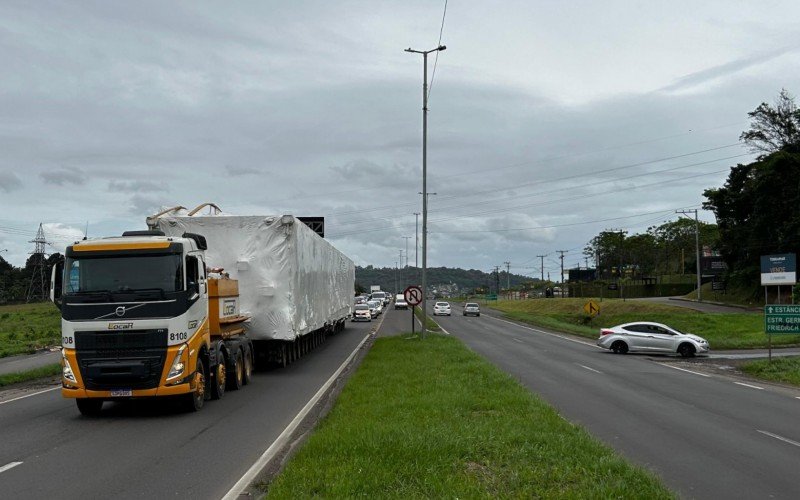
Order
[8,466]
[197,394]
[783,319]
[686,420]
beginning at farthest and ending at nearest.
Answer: [783,319], [197,394], [686,420], [8,466]

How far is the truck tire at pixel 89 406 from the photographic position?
12430mm

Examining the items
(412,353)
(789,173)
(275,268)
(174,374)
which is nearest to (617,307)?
(789,173)

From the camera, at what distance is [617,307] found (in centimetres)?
6944

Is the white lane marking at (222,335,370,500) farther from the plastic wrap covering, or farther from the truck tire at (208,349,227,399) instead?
the plastic wrap covering

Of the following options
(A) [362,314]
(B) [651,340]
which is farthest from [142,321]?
(A) [362,314]

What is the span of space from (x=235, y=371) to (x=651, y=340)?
68.3 feet

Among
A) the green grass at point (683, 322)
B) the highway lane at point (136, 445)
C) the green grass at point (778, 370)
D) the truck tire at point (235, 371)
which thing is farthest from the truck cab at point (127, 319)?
the green grass at point (683, 322)

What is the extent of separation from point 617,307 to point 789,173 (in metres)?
20.0

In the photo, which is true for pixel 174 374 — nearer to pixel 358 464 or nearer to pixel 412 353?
pixel 358 464

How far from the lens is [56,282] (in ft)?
39.5

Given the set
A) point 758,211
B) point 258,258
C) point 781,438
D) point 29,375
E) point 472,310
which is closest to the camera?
point 781,438

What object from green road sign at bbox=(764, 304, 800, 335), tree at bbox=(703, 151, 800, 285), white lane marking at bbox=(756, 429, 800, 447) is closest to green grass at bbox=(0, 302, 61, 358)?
white lane marking at bbox=(756, 429, 800, 447)

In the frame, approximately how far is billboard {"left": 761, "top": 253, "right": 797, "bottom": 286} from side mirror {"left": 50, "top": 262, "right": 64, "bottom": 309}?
27.2 m

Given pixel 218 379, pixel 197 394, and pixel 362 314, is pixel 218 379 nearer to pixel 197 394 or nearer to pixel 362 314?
pixel 197 394
